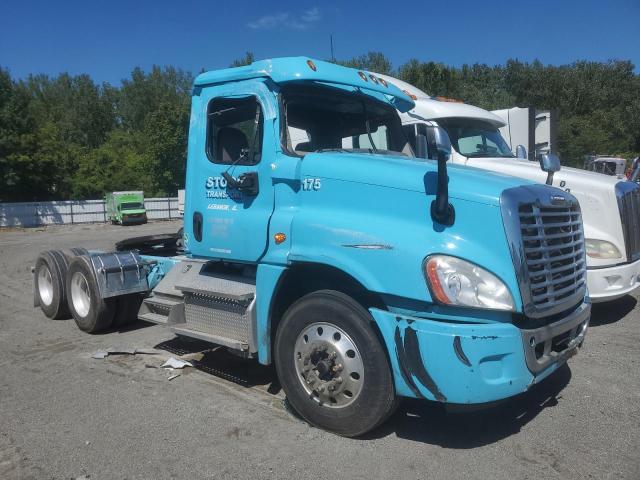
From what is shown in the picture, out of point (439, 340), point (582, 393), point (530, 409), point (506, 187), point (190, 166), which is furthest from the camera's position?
point (190, 166)

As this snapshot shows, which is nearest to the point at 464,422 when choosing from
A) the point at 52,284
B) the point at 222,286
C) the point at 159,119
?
the point at 222,286

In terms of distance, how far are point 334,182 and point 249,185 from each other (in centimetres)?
86

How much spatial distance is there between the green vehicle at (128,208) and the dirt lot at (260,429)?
105ft

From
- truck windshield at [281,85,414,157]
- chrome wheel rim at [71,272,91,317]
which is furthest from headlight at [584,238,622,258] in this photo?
chrome wheel rim at [71,272,91,317]

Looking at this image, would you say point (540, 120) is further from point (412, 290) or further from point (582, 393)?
point (412, 290)

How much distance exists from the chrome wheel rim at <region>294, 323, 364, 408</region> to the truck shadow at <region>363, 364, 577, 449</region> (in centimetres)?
41

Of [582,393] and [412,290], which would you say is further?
[582,393]

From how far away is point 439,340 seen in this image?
3430mm

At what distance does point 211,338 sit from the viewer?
15.9ft

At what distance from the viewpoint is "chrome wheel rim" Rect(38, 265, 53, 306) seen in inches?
316

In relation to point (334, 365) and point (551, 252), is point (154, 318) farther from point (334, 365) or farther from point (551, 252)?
point (551, 252)

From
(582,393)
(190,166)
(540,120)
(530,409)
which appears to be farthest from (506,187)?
(540,120)

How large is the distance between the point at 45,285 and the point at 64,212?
3461 centimetres

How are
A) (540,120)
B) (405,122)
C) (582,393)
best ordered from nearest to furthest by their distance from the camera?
1. (582,393)
2. (405,122)
3. (540,120)
